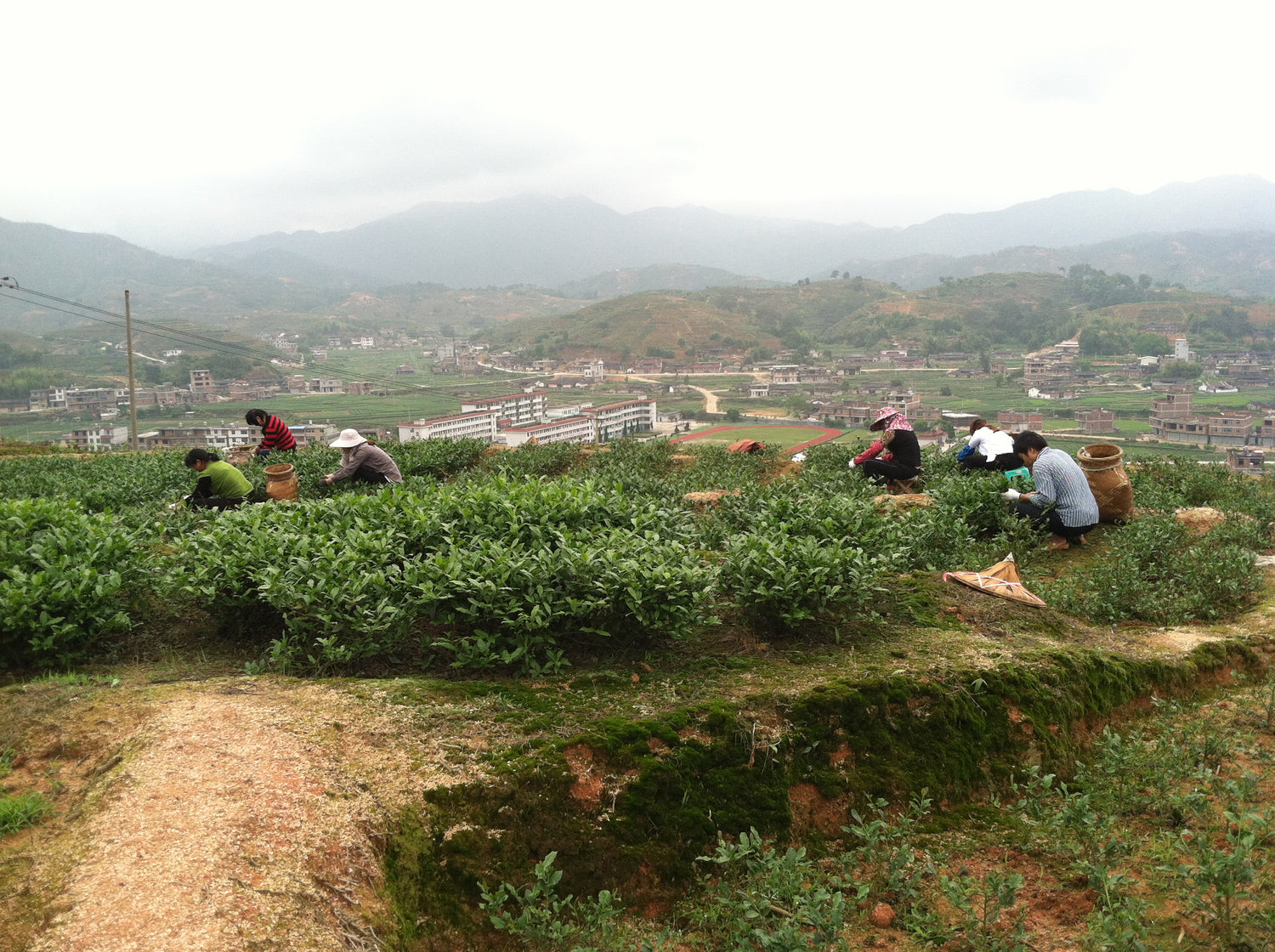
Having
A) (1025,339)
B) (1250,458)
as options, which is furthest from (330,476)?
(1025,339)

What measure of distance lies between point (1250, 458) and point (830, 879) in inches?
818

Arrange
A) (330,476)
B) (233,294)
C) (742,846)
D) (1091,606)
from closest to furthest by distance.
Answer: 1. (742,846)
2. (1091,606)
3. (330,476)
4. (233,294)

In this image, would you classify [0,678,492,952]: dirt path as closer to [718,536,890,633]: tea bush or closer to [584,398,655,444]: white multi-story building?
[718,536,890,633]: tea bush

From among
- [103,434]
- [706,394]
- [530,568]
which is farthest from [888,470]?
[706,394]

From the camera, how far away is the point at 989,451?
9.62 metres

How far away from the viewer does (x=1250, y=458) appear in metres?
18.0

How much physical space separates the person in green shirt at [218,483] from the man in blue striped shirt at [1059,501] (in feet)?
29.1

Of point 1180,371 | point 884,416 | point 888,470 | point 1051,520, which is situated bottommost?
point 1051,520

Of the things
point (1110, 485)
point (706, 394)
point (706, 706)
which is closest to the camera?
point (706, 706)

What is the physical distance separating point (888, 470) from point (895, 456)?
30 cm

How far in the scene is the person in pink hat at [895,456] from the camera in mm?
9727

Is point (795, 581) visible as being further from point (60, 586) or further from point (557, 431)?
point (557, 431)

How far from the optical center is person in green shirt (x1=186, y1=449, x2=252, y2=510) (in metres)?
9.03

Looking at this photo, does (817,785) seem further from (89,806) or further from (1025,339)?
(1025,339)
